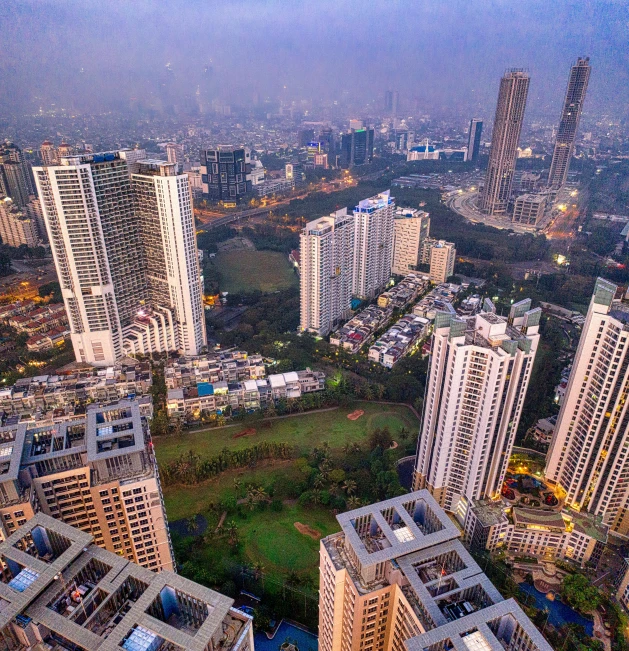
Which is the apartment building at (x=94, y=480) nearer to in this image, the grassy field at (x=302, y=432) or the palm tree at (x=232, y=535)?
the palm tree at (x=232, y=535)

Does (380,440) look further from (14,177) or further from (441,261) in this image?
(14,177)

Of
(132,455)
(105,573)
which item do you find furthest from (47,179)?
(105,573)

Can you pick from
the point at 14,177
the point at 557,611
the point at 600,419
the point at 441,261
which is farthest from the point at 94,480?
the point at 14,177

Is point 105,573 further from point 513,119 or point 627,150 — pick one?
point 627,150

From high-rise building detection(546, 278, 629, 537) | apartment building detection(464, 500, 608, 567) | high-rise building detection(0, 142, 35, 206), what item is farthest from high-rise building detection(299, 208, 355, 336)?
high-rise building detection(0, 142, 35, 206)

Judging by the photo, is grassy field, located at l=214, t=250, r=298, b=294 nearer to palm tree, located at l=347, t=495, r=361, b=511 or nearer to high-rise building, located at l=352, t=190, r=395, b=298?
high-rise building, located at l=352, t=190, r=395, b=298

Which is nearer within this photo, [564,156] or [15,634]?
[15,634]
